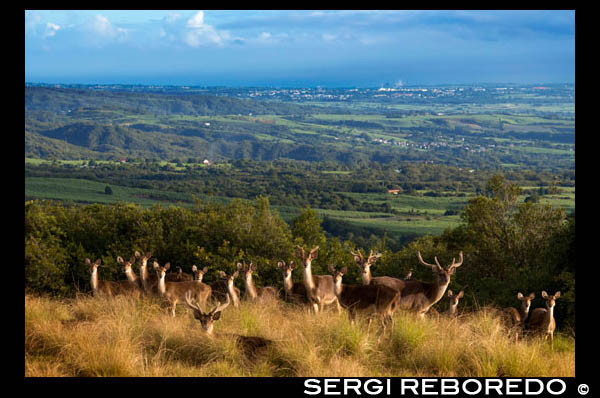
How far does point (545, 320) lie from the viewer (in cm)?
1045

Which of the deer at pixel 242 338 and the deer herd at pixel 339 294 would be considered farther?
the deer herd at pixel 339 294

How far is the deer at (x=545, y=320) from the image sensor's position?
10203mm

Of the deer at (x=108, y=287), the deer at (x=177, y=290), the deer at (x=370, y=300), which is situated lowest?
the deer at (x=108, y=287)

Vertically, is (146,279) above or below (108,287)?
above

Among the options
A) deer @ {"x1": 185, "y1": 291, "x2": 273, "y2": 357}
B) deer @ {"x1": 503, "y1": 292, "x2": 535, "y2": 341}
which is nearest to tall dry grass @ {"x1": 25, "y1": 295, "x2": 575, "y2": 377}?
deer @ {"x1": 185, "y1": 291, "x2": 273, "y2": 357}

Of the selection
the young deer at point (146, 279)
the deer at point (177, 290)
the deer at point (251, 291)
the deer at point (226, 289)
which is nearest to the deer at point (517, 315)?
the deer at point (251, 291)

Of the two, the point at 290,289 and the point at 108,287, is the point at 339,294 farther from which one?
the point at 108,287

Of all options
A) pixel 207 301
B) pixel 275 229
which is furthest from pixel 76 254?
pixel 207 301

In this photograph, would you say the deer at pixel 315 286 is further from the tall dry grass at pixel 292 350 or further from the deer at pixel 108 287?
the deer at pixel 108 287

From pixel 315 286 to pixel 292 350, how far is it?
360cm

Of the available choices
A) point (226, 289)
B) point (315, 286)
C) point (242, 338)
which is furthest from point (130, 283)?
point (242, 338)
